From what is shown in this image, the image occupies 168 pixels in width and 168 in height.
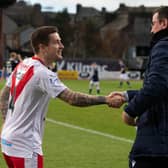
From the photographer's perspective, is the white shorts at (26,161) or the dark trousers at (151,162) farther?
the white shorts at (26,161)

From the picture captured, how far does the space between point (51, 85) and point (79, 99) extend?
291 mm

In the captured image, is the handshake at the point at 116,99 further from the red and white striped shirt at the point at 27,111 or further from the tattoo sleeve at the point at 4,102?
the tattoo sleeve at the point at 4,102

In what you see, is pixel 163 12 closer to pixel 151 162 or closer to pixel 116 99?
pixel 116 99

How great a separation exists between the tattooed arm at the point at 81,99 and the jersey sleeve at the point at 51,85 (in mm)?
54

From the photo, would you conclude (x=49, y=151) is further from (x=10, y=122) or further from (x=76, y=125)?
(x=10, y=122)

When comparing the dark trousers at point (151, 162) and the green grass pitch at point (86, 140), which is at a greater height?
the dark trousers at point (151, 162)

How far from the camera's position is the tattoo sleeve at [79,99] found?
234 inches

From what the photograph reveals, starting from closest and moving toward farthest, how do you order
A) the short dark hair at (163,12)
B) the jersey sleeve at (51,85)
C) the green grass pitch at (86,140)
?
1. the short dark hair at (163,12)
2. the jersey sleeve at (51,85)
3. the green grass pitch at (86,140)

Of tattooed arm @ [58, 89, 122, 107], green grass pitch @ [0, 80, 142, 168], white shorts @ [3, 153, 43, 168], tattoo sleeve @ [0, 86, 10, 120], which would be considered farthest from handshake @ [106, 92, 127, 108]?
green grass pitch @ [0, 80, 142, 168]

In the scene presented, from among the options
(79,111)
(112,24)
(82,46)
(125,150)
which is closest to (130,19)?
(112,24)

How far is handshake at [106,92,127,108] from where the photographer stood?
5.72m

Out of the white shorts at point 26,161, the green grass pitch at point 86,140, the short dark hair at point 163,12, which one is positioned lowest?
the green grass pitch at point 86,140

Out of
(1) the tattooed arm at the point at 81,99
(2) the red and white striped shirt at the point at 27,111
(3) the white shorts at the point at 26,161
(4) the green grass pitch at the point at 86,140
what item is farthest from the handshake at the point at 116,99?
(4) the green grass pitch at the point at 86,140

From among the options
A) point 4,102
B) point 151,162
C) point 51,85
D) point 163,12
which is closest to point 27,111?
point 51,85
